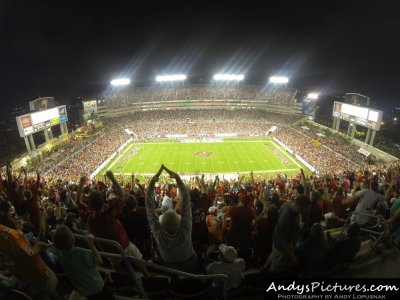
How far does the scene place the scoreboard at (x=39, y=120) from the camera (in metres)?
37.3

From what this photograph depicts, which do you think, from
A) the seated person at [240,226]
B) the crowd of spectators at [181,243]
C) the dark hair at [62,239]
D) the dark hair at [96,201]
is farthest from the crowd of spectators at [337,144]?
the dark hair at [62,239]

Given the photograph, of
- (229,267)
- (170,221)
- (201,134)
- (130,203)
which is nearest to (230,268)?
(229,267)

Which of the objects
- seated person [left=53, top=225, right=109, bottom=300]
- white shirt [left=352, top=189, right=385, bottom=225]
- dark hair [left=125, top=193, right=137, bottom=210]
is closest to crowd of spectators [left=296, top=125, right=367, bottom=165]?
white shirt [left=352, top=189, right=385, bottom=225]

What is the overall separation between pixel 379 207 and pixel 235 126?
182 ft

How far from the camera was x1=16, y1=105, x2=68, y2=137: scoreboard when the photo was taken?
37.3 m

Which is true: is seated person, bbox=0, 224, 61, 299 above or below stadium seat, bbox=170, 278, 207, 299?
above

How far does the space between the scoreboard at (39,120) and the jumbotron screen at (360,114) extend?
47831 mm

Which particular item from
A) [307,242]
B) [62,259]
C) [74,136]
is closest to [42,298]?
[62,259]

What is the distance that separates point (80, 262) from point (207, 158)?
3813 cm

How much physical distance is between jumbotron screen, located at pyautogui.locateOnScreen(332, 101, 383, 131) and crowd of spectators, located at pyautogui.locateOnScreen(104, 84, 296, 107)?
95.3 feet

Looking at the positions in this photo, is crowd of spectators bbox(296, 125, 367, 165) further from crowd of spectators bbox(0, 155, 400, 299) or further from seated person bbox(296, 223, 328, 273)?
seated person bbox(296, 223, 328, 273)

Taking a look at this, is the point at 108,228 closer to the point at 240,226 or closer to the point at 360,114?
the point at 240,226

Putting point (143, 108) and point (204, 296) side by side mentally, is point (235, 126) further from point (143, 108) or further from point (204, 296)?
point (204, 296)

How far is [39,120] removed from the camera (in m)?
40.7
